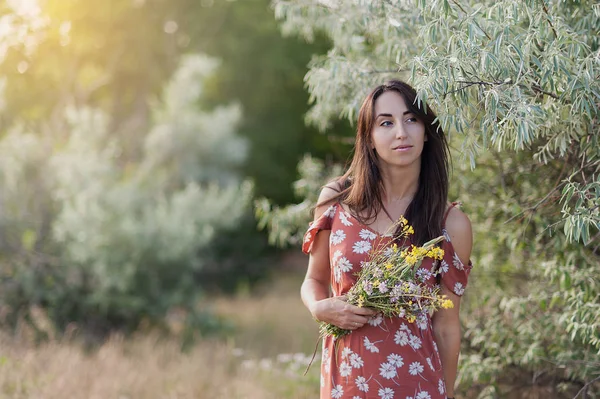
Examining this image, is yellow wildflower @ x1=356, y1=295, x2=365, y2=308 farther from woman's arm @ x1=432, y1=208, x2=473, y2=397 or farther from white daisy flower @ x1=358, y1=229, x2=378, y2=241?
woman's arm @ x1=432, y1=208, x2=473, y2=397

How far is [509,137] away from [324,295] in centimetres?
119

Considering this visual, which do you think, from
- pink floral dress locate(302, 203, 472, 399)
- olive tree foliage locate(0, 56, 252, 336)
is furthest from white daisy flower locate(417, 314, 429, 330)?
olive tree foliage locate(0, 56, 252, 336)

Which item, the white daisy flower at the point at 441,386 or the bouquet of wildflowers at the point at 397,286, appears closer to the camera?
the bouquet of wildflowers at the point at 397,286

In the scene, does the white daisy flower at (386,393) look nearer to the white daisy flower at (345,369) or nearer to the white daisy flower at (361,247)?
the white daisy flower at (345,369)

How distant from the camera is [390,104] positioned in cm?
243

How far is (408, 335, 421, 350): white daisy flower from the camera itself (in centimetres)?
234

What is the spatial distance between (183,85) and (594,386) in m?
6.49

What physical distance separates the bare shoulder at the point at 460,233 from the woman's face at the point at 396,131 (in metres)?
0.26

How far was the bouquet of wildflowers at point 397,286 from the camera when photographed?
2.24 m

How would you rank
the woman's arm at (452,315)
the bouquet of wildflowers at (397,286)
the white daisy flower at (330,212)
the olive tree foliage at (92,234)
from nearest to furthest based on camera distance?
the bouquet of wildflowers at (397,286) → the woman's arm at (452,315) → the white daisy flower at (330,212) → the olive tree foliage at (92,234)

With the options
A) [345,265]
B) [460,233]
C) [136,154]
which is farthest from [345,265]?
[136,154]

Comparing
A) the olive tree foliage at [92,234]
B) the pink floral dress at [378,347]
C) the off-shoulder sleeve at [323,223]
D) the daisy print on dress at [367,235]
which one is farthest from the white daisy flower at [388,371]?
the olive tree foliage at [92,234]

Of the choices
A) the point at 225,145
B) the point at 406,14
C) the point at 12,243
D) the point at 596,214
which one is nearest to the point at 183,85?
the point at 225,145

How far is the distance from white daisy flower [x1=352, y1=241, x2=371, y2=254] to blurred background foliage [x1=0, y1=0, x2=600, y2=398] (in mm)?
473
